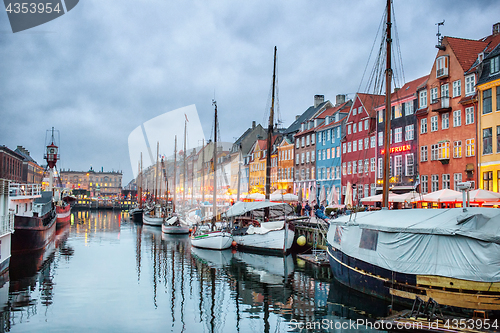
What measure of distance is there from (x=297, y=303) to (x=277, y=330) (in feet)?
13.7

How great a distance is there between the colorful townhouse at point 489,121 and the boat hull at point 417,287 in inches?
793

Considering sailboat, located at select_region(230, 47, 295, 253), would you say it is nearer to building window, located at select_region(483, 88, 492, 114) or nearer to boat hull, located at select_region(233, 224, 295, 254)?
boat hull, located at select_region(233, 224, 295, 254)

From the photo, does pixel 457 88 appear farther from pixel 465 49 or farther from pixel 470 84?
pixel 465 49

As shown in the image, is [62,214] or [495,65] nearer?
[495,65]

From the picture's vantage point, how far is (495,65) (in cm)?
3566

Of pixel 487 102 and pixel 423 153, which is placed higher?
pixel 487 102

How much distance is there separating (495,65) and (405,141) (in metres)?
15.1

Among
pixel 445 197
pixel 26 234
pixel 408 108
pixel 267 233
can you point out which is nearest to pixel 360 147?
pixel 408 108

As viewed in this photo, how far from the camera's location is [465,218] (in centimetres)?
1625

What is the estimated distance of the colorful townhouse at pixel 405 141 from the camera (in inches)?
1880

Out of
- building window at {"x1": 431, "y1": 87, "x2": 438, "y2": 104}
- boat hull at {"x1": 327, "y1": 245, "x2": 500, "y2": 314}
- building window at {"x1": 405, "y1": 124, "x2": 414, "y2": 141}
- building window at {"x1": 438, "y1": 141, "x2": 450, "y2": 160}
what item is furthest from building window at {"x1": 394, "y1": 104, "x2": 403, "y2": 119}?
boat hull at {"x1": 327, "y1": 245, "x2": 500, "y2": 314}

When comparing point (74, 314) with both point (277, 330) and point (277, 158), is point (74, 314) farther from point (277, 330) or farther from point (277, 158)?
point (277, 158)

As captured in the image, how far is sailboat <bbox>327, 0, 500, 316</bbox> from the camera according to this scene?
1532 cm

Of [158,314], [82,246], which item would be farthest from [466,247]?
[82,246]
